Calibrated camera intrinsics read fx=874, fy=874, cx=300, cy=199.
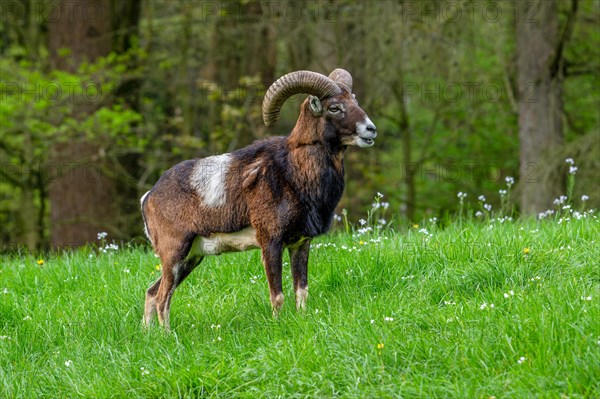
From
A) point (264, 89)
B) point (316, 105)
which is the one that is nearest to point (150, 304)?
point (316, 105)

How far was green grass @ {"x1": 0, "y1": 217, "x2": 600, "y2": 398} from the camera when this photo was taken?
567 centimetres

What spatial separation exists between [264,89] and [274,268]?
481 inches

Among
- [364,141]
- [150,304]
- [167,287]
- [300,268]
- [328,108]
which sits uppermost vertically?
[328,108]

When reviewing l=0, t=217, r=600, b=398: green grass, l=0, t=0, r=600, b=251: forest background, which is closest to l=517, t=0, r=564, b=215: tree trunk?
l=0, t=0, r=600, b=251: forest background

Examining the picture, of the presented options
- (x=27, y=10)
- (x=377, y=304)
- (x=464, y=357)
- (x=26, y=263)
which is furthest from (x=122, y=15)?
(x=464, y=357)

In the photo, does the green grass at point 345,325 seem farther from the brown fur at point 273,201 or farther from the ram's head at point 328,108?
the ram's head at point 328,108

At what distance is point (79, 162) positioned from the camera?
17.2 metres

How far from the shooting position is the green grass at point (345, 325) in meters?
5.67

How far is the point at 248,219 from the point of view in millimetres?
7406

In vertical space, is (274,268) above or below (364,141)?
below

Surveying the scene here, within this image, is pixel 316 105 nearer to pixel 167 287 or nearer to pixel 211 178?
pixel 211 178

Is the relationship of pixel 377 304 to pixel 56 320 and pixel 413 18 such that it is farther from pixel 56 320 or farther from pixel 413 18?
pixel 413 18

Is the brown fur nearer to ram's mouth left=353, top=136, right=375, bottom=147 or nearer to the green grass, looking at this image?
ram's mouth left=353, top=136, right=375, bottom=147

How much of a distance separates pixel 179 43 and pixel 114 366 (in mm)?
15946
